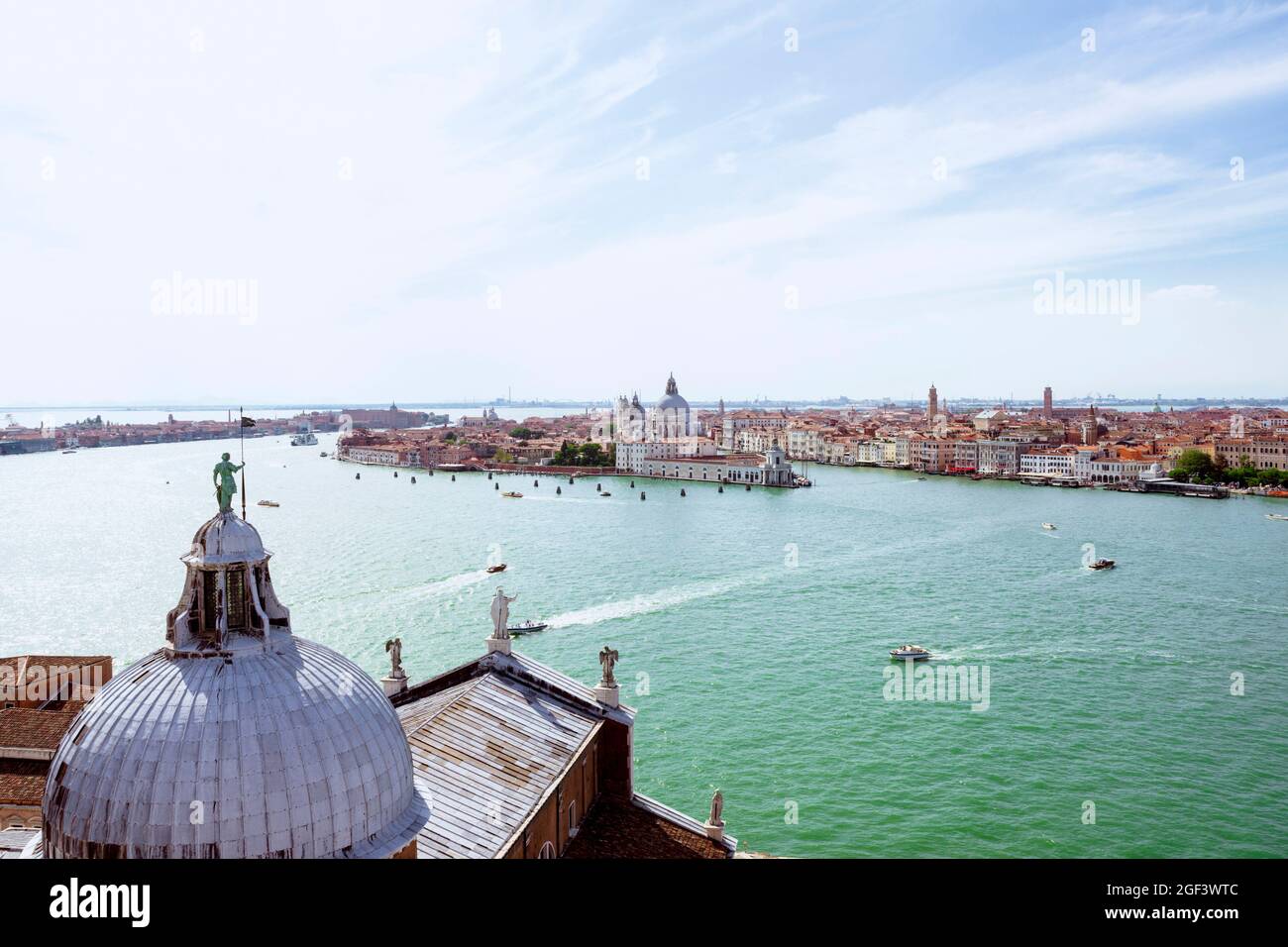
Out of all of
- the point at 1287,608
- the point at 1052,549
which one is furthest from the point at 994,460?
the point at 1287,608

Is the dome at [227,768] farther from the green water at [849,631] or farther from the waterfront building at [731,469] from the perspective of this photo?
the waterfront building at [731,469]

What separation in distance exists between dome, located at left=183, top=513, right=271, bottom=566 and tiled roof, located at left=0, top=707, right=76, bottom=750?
5101 mm

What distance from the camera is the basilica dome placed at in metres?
3.14

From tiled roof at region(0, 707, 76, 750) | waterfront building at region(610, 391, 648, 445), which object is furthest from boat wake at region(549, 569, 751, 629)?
waterfront building at region(610, 391, 648, 445)

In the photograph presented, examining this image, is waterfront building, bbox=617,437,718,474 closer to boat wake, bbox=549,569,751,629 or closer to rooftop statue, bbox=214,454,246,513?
boat wake, bbox=549,569,751,629

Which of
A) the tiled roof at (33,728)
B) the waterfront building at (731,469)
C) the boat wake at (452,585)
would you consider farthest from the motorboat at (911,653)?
the waterfront building at (731,469)

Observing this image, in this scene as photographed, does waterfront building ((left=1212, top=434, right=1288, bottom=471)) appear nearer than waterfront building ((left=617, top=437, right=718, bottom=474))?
Yes

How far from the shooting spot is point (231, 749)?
3209 mm

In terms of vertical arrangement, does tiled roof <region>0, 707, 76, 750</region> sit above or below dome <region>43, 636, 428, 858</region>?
below

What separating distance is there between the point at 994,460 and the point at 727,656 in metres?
39.9

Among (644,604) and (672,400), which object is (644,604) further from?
(672,400)

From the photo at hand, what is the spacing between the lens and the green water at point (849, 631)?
28.6 ft

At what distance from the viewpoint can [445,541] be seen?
81.1 ft
